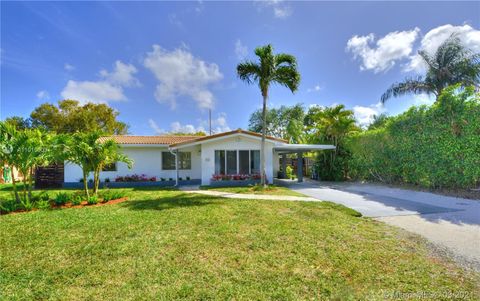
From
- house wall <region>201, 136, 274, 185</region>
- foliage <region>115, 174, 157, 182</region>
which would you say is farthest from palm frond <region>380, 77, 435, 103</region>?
foliage <region>115, 174, 157, 182</region>

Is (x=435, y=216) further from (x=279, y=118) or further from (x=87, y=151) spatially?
(x=279, y=118)

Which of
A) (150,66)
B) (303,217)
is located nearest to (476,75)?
(303,217)

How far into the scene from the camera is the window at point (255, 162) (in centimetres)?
1638

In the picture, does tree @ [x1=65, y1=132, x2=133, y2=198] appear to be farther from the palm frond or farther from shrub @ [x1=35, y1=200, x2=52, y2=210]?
the palm frond

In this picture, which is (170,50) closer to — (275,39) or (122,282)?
(275,39)

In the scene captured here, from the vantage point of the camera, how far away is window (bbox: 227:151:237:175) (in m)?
16.0

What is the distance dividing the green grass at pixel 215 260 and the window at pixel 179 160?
10.8 metres

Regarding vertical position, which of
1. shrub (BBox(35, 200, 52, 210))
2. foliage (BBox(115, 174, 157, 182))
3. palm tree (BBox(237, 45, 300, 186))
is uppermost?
palm tree (BBox(237, 45, 300, 186))

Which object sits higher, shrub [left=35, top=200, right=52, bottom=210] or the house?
the house

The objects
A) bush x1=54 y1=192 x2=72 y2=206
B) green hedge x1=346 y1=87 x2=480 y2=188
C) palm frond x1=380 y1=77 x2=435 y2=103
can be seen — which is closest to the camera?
bush x1=54 y1=192 x2=72 y2=206

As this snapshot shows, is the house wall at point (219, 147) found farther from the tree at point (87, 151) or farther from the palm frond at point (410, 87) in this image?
the palm frond at point (410, 87)

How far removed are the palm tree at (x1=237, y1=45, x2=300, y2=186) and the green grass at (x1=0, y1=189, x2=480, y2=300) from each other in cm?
861

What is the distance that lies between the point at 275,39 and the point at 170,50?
963 centimetres

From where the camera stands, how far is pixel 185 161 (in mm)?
18031
